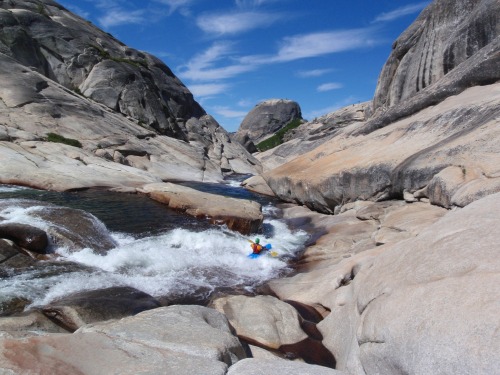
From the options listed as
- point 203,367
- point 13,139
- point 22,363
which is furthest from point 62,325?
point 13,139

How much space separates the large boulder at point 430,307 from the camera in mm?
4180

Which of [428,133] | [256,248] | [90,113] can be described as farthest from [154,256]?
[90,113]

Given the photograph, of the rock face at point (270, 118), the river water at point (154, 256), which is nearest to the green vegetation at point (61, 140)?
the river water at point (154, 256)

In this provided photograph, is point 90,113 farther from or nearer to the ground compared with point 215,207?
farther from the ground

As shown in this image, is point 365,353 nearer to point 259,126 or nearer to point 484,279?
point 484,279

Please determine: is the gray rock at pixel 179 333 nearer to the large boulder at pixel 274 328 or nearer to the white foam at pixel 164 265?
the large boulder at pixel 274 328

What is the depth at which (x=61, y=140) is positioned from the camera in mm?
29609

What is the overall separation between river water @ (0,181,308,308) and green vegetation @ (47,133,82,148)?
1019 centimetres

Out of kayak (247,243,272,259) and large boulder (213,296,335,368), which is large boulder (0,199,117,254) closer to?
kayak (247,243,272,259)

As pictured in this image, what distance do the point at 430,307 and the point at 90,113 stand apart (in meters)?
36.4

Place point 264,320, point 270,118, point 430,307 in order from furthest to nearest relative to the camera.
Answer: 1. point 270,118
2. point 264,320
3. point 430,307

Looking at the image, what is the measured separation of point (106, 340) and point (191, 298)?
573 centimetres

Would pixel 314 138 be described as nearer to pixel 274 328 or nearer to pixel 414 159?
pixel 414 159

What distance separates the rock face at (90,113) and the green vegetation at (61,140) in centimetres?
58
